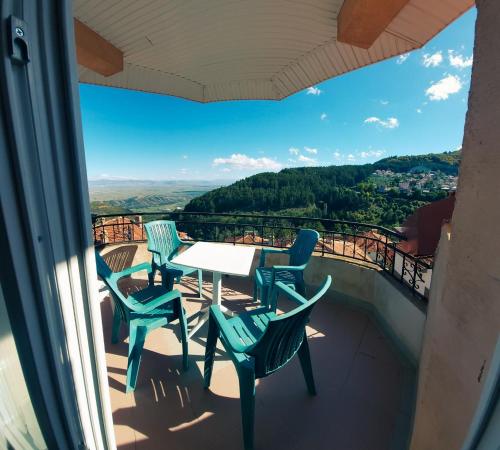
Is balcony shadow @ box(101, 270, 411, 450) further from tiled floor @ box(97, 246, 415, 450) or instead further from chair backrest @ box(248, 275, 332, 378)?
chair backrest @ box(248, 275, 332, 378)

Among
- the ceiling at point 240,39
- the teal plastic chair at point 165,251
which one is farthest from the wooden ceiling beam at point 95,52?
the teal plastic chair at point 165,251

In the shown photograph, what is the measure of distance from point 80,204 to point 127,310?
4.67ft

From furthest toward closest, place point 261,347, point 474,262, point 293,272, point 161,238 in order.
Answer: point 161,238
point 293,272
point 261,347
point 474,262

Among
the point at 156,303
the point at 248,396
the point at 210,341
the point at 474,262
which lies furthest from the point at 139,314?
the point at 474,262

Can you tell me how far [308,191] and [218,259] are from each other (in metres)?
10.4

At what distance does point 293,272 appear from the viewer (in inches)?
111

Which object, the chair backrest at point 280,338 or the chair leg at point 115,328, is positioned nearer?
the chair backrest at point 280,338

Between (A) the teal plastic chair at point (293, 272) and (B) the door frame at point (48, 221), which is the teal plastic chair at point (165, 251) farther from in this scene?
(B) the door frame at point (48, 221)

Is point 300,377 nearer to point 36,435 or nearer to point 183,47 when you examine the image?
point 36,435

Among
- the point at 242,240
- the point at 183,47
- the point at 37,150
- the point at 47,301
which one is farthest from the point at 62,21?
the point at 242,240

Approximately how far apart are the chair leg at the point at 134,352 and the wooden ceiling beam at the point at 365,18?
2.68 m

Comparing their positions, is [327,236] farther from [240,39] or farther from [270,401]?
[240,39]

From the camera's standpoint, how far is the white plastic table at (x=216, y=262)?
7.55ft

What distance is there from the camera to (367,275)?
2980 millimetres
